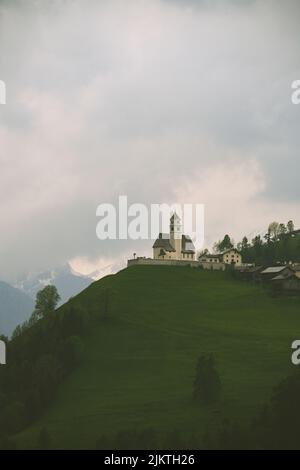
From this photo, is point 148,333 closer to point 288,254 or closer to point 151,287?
point 151,287

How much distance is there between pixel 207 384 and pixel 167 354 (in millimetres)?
22577

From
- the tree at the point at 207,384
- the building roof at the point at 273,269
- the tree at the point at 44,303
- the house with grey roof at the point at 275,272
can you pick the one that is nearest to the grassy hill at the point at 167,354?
the tree at the point at 207,384

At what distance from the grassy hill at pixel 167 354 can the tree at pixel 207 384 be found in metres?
1.31

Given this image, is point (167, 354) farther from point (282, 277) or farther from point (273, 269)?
point (273, 269)

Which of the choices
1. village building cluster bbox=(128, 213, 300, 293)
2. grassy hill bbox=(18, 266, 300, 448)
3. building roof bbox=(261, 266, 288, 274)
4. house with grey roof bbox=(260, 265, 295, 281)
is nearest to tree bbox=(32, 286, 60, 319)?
grassy hill bbox=(18, 266, 300, 448)

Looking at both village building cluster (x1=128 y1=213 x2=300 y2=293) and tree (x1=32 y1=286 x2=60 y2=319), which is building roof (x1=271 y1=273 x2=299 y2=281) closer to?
village building cluster (x1=128 y1=213 x2=300 y2=293)

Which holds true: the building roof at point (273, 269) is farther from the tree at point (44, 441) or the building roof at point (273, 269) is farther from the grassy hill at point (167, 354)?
the tree at point (44, 441)

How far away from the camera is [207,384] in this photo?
323 feet

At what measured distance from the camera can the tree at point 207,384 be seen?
319 ft

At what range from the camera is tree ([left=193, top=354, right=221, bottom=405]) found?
97.4 m

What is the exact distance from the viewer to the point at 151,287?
16600 centimetres

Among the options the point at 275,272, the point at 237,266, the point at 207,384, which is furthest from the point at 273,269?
the point at 207,384

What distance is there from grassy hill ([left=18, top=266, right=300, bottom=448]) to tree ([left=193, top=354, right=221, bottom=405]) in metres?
1.31
